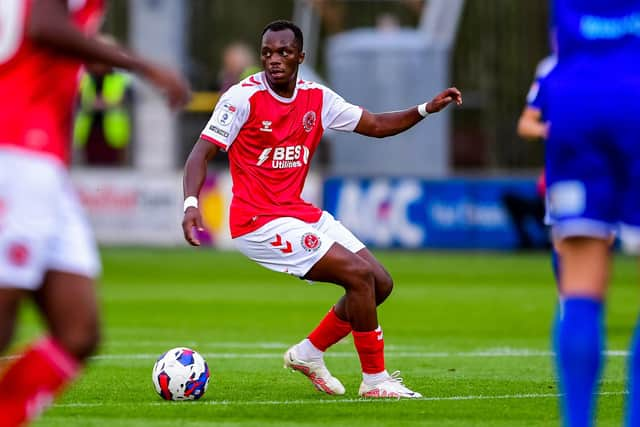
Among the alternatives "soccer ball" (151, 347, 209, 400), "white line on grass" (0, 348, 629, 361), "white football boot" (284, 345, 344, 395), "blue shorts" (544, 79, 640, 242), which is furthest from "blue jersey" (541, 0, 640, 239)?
"white line on grass" (0, 348, 629, 361)

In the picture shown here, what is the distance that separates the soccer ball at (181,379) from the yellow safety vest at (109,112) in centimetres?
1505

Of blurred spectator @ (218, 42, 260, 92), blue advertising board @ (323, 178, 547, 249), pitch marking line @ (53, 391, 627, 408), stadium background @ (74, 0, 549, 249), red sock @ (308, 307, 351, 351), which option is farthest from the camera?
blurred spectator @ (218, 42, 260, 92)

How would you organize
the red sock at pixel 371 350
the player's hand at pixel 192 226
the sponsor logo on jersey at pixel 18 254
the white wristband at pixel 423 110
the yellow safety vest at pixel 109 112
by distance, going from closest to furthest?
1. the sponsor logo on jersey at pixel 18 254
2. the player's hand at pixel 192 226
3. the red sock at pixel 371 350
4. the white wristband at pixel 423 110
5. the yellow safety vest at pixel 109 112

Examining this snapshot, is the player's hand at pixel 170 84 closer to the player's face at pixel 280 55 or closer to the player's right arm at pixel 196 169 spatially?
the player's right arm at pixel 196 169

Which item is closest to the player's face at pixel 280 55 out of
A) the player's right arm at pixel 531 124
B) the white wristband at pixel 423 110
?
the white wristband at pixel 423 110

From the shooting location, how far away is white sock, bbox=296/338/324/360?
27.7ft

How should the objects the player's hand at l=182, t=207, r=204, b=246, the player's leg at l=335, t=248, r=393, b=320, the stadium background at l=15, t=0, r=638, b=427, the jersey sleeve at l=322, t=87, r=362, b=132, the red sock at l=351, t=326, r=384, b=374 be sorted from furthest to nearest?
1. the jersey sleeve at l=322, t=87, r=362, b=132
2. the player's leg at l=335, t=248, r=393, b=320
3. the red sock at l=351, t=326, r=384, b=374
4. the stadium background at l=15, t=0, r=638, b=427
5. the player's hand at l=182, t=207, r=204, b=246

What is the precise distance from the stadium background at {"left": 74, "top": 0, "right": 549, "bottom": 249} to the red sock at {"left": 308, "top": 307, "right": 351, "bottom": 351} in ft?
46.2

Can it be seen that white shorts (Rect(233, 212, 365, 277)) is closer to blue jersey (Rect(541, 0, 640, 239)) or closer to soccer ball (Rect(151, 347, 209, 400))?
soccer ball (Rect(151, 347, 209, 400))

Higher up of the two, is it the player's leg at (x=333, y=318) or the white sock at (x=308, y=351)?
the player's leg at (x=333, y=318)

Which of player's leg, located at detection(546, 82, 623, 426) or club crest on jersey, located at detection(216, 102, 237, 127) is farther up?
club crest on jersey, located at detection(216, 102, 237, 127)

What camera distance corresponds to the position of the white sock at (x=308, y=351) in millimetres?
8443

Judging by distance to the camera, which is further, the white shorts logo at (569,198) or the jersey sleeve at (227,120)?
the jersey sleeve at (227,120)

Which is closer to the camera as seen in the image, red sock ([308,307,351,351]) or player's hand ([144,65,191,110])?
player's hand ([144,65,191,110])
